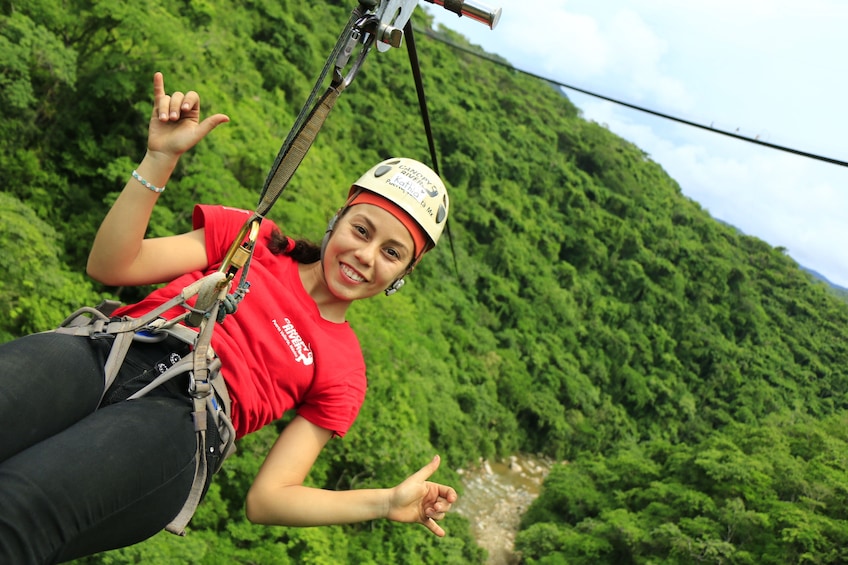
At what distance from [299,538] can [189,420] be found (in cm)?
841

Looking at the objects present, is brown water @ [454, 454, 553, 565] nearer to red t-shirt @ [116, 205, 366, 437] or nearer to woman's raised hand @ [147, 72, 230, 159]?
red t-shirt @ [116, 205, 366, 437]

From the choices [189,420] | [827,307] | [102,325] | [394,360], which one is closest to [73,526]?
[189,420]

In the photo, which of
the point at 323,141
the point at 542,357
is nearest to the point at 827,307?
the point at 542,357

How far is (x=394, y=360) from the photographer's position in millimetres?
15586

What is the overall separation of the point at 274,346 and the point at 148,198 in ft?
1.83

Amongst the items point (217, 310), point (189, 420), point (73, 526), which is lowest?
point (73, 526)

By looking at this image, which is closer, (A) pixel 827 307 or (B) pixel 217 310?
(B) pixel 217 310

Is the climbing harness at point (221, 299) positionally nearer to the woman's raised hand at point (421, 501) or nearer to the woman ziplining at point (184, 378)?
the woman ziplining at point (184, 378)

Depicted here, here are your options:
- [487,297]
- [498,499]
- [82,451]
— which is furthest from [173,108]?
[487,297]

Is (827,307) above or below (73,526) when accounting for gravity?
above

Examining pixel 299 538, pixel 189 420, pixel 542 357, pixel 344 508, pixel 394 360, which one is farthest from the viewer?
pixel 542 357

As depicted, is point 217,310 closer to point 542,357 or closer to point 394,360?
point 394,360

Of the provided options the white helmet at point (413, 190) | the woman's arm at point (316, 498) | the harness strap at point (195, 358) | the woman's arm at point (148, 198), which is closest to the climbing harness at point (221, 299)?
the harness strap at point (195, 358)

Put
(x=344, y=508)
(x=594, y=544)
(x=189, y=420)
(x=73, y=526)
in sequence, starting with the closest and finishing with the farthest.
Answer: (x=73, y=526), (x=189, y=420), (x=344, y=508), (x=594, y=544)
